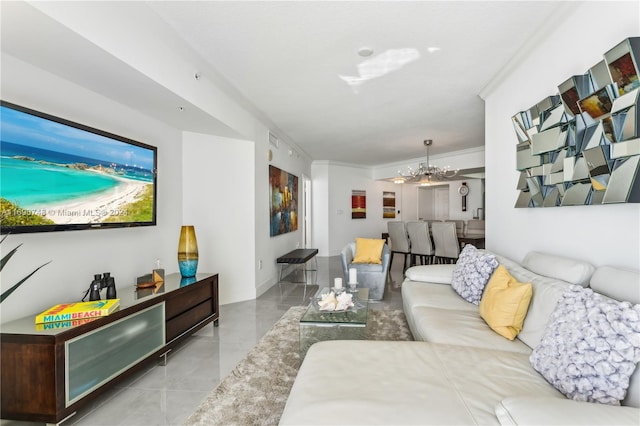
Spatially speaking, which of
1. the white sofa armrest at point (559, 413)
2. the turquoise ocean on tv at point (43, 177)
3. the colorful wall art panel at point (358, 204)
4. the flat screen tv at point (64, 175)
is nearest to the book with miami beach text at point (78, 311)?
the flat screen tv at point (64, 175)

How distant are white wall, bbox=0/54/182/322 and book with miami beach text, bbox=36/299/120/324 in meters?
0.27

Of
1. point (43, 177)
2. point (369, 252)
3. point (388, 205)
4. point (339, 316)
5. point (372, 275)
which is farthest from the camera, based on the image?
point (388, 205)

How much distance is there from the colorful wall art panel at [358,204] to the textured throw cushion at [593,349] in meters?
7.51

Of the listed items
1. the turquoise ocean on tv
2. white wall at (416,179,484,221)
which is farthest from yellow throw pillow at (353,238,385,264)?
white wall at (416,179,484,221)

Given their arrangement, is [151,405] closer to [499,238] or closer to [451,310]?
[451,310]

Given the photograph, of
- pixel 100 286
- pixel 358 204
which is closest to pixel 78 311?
pixel 100 286

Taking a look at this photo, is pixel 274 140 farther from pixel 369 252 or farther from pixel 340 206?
pixel 340 206

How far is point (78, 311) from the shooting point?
1864 mm

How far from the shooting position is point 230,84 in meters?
3.34

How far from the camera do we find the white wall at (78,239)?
1929 mm

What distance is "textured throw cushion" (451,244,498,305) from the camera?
251 cm

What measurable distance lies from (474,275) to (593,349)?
4.57 feet

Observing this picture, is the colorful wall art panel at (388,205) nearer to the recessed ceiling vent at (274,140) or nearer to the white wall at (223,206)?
the recessed ceiling vent at (274,140)

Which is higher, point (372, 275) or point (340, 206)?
point (340, 206)
